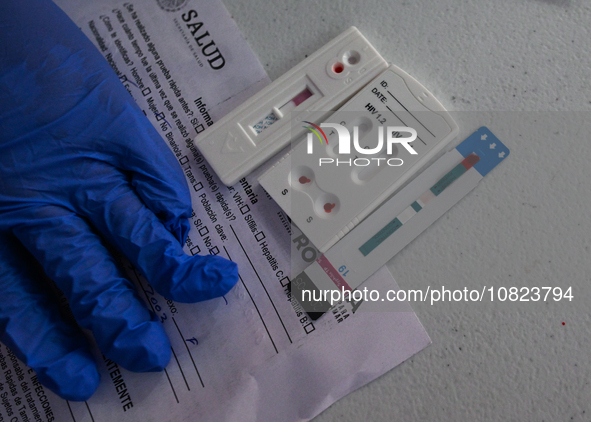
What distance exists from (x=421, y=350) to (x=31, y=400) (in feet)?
1.73

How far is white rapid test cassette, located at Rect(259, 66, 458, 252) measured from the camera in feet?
1.75

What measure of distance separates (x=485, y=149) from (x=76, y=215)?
0.55 meters

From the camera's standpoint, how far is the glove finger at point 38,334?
0.49 metres

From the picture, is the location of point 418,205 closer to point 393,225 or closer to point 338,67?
point 393,225

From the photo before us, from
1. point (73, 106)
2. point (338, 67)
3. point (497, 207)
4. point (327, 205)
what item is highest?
point (73, 106)

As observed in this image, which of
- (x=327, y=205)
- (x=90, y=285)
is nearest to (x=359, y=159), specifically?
(x=327, y=205)

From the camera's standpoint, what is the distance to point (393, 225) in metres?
0.53

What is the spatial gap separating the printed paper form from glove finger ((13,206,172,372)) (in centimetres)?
5

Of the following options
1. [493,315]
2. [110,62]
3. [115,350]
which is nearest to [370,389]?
[493,315]

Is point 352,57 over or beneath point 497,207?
over

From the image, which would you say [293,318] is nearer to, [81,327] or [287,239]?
[287,239]

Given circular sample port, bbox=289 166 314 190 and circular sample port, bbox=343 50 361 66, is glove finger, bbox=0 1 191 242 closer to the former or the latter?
circular sample port, bbox=289 166 314 190

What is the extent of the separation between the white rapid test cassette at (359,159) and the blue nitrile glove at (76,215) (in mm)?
128

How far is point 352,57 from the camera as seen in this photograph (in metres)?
0.58
